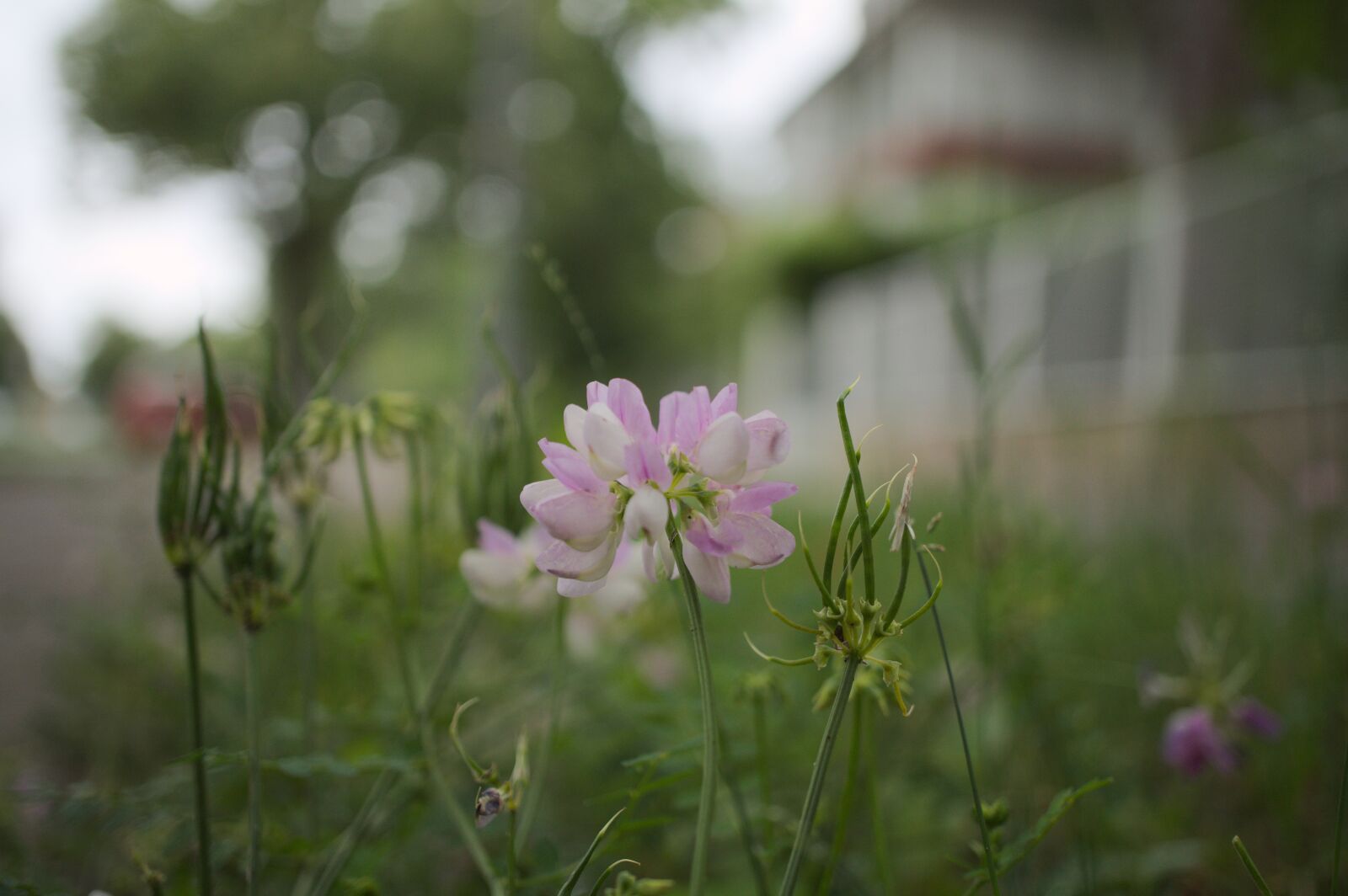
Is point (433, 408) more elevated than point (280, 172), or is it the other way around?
point (280, 172)

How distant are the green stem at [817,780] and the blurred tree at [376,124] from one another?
13.6 m

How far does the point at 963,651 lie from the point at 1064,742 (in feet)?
1.19

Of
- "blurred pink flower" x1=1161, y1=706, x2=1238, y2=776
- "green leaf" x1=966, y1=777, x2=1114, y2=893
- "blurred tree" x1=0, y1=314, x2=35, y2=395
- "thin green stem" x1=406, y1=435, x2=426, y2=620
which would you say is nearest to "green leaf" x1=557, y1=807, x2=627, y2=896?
"green leaf" x1=966, y1=777, x2=1114, y2=893

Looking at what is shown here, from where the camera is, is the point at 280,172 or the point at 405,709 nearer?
the point at 405,709

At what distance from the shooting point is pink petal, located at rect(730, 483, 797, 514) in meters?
0.50

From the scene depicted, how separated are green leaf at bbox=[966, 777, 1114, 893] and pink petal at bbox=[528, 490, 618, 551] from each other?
318 mm

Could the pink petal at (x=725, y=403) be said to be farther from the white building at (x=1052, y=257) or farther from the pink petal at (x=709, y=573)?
the white building at (x=1052, y=257)

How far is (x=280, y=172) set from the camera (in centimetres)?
1617

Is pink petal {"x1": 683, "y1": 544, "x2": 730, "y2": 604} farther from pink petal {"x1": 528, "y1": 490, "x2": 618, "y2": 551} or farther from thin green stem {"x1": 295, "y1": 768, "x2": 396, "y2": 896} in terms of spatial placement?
thin green stem {"x1": 295, "y1": 768, "x2": 396, "y2": 896}

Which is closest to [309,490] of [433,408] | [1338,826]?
→ [433,408]

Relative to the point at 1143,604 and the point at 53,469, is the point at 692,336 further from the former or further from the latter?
the point at 1143,604

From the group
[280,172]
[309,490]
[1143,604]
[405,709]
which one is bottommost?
[1143,604]

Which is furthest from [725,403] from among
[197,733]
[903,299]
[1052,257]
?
[903,299]

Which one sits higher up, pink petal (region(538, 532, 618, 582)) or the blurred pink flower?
pink petal (region(538, 532, 618, 582))
